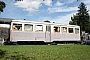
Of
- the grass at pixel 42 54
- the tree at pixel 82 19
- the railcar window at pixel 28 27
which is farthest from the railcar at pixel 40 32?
the tree at pixel 82 19

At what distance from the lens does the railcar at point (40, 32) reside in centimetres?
1961

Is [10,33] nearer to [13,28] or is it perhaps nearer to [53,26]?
[13,28]

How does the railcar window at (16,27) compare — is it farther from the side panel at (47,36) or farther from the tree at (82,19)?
the tree at (82,19)

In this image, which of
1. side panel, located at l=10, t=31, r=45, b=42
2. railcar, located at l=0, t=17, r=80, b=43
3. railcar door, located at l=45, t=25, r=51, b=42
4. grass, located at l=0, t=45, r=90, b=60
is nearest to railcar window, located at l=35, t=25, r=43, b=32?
railcar, located at l=0, t=17, r=80, b=43

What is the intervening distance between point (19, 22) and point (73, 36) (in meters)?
8.75

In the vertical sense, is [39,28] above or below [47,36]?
above

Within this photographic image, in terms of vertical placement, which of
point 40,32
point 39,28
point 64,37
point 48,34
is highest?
point 39,28

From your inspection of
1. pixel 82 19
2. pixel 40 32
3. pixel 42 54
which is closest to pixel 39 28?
pixel 40 32

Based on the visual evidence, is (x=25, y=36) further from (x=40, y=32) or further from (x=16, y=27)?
(x=40, y=32)

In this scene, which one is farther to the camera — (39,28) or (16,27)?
(39,28)

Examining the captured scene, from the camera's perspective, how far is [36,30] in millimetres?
20750

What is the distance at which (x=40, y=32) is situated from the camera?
68.7 ft

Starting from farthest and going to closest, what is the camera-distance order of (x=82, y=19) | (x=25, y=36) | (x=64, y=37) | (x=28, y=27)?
(x=82, y=19), (x=64, y=37), (x=28, y=27), (x=25, y=36)

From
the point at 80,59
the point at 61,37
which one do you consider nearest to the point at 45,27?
the point at 61,37
